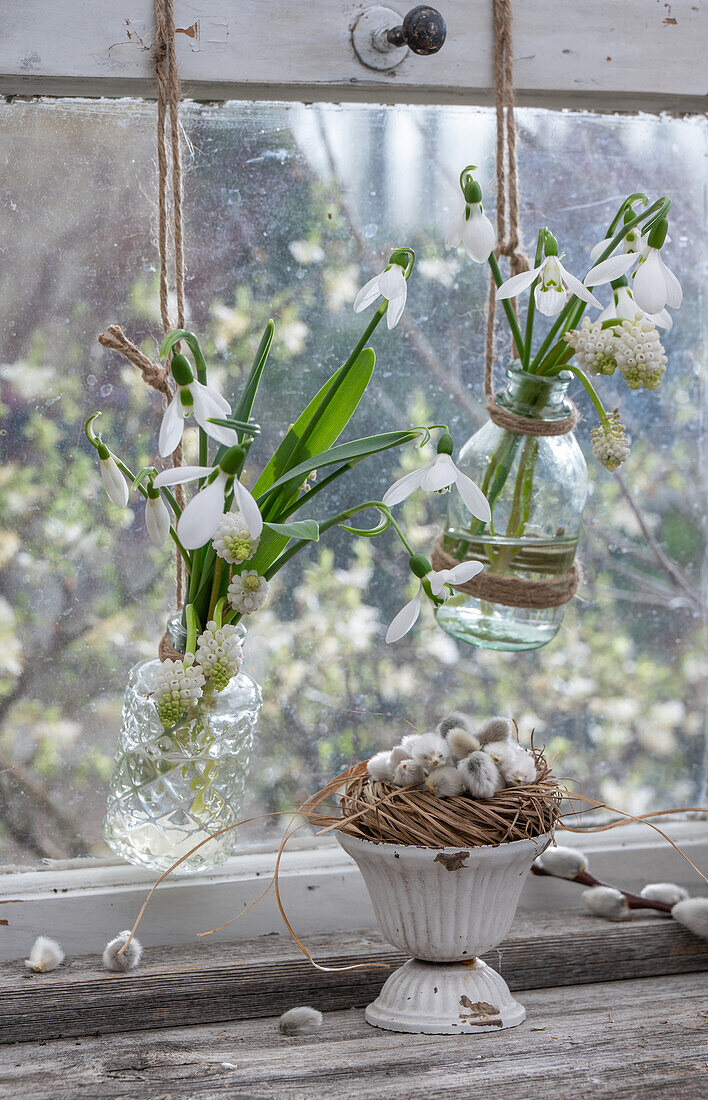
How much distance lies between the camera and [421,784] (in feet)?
2.64

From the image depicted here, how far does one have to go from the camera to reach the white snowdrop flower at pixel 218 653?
773 mm

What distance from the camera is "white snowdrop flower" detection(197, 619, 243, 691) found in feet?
2.54

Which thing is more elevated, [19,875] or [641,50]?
[641,50]

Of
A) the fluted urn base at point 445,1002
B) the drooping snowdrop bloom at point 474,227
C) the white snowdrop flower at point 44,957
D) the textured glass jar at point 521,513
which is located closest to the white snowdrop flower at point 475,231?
the drooping snowdrop bloom at point 474,227

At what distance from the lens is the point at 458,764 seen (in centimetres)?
80

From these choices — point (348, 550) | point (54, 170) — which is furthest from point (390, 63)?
point (348, 550)

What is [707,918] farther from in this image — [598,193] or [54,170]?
[54,170]

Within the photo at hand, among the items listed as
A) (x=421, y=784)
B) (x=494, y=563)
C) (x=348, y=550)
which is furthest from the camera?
(x=348, y=550)

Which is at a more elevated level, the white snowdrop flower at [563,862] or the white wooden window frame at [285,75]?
the white wooden window frame at [285,75]

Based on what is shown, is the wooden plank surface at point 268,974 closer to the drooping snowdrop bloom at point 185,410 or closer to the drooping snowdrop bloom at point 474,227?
the drooping snowdrop bloom at point 185,410

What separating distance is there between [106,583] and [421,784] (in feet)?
1.26

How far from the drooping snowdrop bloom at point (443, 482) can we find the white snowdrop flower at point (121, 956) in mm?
453

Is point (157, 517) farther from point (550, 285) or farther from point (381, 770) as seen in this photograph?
point (550, 285)

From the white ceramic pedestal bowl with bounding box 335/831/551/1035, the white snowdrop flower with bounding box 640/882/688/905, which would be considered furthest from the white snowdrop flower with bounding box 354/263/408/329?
the white snowdrop flower with bounding box 640/882/688/905
